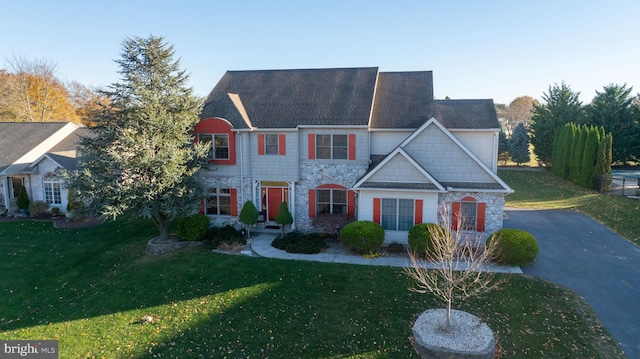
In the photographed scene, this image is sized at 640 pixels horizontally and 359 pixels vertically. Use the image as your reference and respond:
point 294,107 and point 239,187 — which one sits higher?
point 294,107

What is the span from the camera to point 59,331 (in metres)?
11.2

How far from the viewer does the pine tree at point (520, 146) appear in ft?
162

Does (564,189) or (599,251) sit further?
(564,189)

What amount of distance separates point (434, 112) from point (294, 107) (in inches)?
309

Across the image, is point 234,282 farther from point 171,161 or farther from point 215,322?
point 171,161

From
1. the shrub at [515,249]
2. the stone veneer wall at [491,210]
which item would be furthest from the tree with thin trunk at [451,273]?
the shrub at [515,249]

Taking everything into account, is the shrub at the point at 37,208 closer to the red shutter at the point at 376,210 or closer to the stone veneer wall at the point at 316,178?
the stone veneer wall at the point at 316,178

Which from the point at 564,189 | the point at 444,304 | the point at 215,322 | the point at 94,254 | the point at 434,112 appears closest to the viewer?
the point at 215,322

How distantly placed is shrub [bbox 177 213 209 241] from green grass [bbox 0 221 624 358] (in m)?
1.38

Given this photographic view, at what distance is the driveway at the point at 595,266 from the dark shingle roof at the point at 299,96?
1082cm

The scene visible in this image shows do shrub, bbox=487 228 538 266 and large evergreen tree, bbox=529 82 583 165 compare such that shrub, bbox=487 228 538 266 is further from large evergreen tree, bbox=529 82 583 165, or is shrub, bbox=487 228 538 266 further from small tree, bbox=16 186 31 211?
large evergreen tree, bbox=529 82 583 165

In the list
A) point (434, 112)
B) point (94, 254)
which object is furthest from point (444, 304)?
point (94, 254)

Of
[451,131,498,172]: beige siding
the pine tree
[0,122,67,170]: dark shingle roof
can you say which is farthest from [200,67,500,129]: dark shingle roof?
the pine tree

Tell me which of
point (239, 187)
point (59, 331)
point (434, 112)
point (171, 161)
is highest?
point (434, 112)
